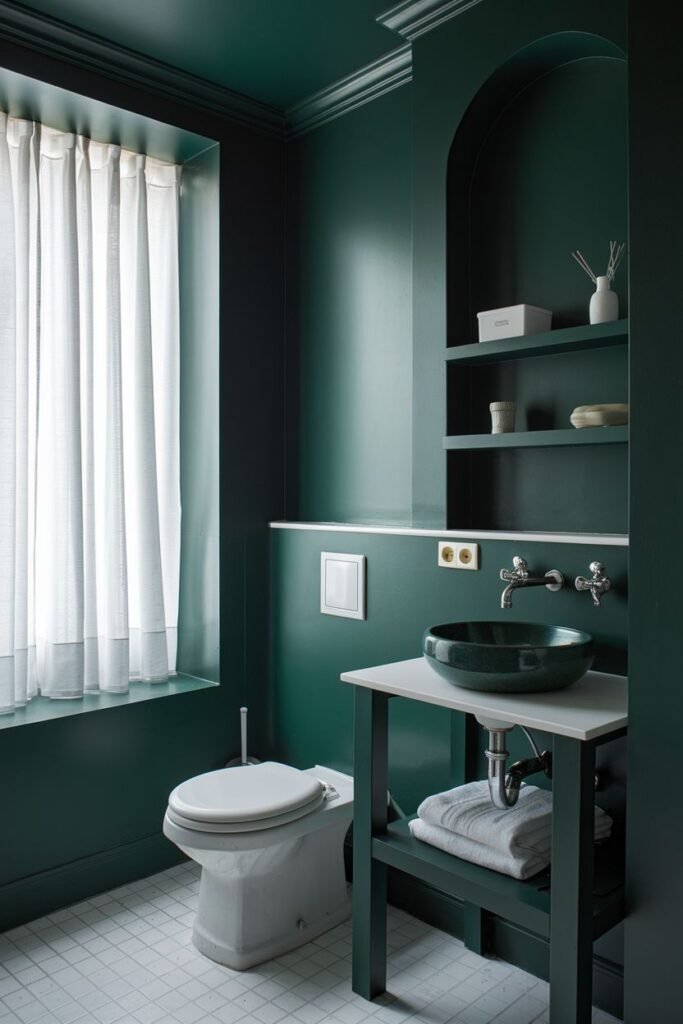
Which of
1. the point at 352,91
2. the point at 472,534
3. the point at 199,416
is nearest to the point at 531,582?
the point at 472,534

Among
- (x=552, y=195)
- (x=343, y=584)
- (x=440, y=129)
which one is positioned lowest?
(x=343, y=584)

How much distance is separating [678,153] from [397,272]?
117 cm

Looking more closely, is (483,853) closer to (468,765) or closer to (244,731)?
(468,765)

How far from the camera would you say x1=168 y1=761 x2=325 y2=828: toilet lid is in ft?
6.54

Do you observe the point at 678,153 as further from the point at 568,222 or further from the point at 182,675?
the point at 182,675

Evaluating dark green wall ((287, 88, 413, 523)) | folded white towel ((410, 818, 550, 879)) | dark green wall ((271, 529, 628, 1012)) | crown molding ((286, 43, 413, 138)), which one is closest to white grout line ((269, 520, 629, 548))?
dark green wall ((271, 529, 628, 1012))

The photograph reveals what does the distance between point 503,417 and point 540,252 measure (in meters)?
0.47

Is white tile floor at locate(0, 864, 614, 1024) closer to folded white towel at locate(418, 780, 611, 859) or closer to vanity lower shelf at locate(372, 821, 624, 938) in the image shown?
vanity lower shelf at locate(372, 821, 624, 938)

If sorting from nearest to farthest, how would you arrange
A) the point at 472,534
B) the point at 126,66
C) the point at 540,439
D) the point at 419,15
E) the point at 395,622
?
the point at 540,439 < the point at 472,534 < the point at 419,15 < the point at 395,622 < the point at 126,66

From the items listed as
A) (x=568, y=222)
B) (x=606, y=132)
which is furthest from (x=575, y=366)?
(x=606, y=132)

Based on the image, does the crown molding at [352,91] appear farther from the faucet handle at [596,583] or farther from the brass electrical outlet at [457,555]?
the faucet handle at [596,583]

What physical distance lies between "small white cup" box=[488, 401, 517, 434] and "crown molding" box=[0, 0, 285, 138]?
1.50 meters

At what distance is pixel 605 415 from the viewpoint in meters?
1.91

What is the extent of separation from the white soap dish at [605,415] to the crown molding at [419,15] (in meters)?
1.19
